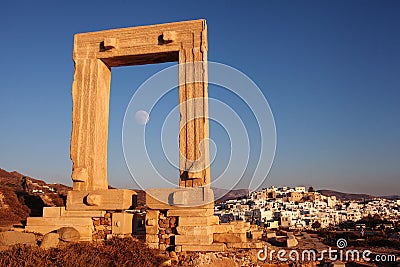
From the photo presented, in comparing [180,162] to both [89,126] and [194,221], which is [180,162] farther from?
→ [89,126]

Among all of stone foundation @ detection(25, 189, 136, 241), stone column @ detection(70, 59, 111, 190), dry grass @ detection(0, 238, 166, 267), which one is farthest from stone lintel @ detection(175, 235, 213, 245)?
stone column @ detection(70, 59, 111, 190)

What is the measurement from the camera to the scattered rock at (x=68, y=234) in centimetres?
862

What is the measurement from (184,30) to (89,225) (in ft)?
18.3

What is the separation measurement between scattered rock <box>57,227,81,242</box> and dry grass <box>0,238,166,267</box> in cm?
87

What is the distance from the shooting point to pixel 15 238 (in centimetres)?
816

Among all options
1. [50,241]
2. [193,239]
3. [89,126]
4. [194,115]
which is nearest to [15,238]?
[50,241]

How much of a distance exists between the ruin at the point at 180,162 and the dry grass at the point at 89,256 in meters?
0.99

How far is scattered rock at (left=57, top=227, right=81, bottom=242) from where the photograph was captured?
8.62 meters

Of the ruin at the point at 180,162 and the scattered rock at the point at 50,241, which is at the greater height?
the ruin at the point at 180,162

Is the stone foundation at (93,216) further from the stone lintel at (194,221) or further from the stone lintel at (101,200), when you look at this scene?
the stone lintel at (194,221)

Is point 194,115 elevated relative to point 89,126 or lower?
elevated

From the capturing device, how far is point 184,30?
10242 mm

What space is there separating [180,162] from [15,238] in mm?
4094

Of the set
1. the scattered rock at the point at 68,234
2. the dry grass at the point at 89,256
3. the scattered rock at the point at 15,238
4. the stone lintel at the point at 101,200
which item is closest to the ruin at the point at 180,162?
the stone lintel at the point at 101,200
